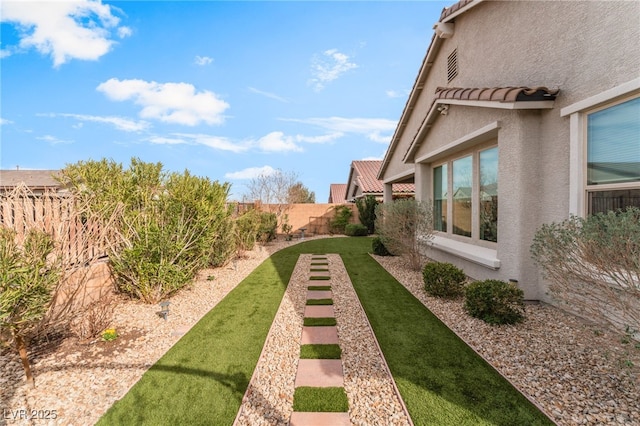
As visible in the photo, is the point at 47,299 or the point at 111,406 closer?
the point at 111,406

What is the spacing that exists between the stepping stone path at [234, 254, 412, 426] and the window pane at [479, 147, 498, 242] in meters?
4.30

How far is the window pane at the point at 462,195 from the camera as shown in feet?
29.5

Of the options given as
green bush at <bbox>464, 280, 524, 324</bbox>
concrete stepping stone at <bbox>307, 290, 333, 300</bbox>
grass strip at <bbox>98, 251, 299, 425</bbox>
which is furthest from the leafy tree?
green bush at <bbox>464, 280, 524, 324</bbox>

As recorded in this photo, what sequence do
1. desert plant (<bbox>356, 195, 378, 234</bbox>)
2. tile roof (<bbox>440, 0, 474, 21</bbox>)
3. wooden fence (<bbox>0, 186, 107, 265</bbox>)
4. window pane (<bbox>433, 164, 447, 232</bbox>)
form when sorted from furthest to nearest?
desert plant (<bbox>356, 195, 378, 234</bbox>), window pane (<bbox>433, 164, 447, 232</bbox>), tile roof (<bbox>440, 0, 474, 21</bbox>), wooden fence (<bbox>0, 186, 107, 265</bbox>)

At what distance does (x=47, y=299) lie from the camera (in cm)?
370

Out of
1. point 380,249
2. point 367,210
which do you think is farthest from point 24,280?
point 367,210

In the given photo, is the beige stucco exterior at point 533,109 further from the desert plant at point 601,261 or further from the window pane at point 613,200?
the desert plant at point 601,261

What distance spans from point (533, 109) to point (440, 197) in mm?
5372

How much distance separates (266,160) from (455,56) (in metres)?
26.1

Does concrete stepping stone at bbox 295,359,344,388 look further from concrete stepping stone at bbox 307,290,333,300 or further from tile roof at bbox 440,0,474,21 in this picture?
tile roof at bbox 440,0,474,21

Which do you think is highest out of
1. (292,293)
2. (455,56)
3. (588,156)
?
(455,56)

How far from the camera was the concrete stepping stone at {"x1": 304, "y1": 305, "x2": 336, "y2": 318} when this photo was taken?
5.96m

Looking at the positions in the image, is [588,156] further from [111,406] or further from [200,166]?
[200,166]

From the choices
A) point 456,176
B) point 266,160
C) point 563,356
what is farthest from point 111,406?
point 266,160
